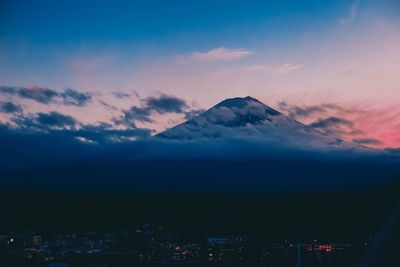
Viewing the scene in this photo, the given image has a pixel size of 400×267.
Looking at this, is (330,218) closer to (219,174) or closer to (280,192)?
(280,192)

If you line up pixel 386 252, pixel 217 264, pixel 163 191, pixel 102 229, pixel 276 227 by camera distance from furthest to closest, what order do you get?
pixel 163 191 < pixel 102 229 < pixel 276 227 < pixel 217 264 < pixel 386 252

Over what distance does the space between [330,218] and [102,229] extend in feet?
29.7

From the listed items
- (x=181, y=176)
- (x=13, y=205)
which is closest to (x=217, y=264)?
(x=13, y=205)

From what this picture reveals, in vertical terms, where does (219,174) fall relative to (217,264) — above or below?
above

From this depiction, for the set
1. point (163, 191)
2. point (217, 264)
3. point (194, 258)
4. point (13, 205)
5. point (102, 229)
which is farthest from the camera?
point (163, 191)

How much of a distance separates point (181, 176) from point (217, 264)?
2463 centimetres

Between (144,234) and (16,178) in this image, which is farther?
(16,178)

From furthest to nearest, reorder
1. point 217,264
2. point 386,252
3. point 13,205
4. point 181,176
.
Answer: point 181,176, point 13,205, point 217,264, point 386,252

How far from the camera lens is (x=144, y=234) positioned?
1972 cm

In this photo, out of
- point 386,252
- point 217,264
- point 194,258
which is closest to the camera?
point 386,252

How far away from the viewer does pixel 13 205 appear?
2439 centimetres

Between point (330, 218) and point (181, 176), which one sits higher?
point (181, 176)

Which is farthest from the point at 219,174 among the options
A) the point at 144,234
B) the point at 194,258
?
the point at 194,258

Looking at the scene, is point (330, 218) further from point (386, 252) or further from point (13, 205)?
point (386, 252)
